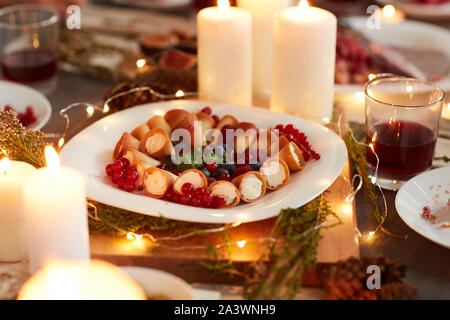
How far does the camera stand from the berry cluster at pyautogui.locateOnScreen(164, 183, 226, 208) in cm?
91

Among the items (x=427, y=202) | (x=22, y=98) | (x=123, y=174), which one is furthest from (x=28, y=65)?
(x=427, y=202)

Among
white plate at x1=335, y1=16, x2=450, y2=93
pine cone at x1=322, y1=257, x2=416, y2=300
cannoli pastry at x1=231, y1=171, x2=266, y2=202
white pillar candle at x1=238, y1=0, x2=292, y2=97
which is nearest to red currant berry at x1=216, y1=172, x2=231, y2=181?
cannoli pastry at x1=231, y1=171, x2=266, y2=202

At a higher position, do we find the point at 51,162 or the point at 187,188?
the point at 51,162

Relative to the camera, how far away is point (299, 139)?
1.06 metres

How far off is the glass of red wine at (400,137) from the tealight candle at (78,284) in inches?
18.7

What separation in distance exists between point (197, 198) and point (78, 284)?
0.73ft

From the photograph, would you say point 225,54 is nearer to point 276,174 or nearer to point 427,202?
point 276,174

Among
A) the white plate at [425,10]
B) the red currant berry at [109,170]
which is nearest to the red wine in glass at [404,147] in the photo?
the red currant berry at [109,170]

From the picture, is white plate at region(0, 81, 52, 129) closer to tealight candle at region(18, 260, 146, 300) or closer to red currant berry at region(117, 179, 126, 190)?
red currant berry at region(117, 179, 126, 190)

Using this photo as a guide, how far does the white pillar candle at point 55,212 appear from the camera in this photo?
722 mm

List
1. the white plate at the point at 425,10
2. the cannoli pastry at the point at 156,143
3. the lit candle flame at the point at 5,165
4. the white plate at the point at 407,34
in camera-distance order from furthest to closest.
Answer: the white plate at the point at 425,10
the white plate at the point at 407,34
the cannoli pastry at the point at 156,143
the lit candle flame at the point at 5,165

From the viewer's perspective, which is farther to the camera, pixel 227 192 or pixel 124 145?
pixel 124 145

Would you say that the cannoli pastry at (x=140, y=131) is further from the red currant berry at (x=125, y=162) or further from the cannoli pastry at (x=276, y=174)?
the cannoli pastry at (x=276, y=174)

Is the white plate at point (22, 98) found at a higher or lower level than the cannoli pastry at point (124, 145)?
lower
